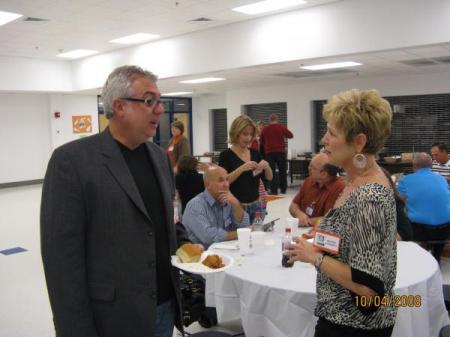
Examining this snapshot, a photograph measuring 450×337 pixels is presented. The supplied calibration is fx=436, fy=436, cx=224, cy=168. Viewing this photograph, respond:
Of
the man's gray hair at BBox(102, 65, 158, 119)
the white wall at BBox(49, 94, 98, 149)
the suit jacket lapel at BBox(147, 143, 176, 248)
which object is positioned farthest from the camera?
the white wall at BBox(49, 94, 98, 149)

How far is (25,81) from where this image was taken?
11039 millimetres

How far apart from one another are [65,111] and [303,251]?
1284 cm

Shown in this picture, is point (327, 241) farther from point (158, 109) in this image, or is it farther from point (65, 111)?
point (65, 111)

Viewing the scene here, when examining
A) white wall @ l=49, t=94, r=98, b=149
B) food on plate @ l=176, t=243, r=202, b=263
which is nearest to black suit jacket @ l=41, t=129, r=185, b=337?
food on plate @ l=176, t=243, r=202, b=263

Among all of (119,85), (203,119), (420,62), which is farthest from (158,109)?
(203,119)

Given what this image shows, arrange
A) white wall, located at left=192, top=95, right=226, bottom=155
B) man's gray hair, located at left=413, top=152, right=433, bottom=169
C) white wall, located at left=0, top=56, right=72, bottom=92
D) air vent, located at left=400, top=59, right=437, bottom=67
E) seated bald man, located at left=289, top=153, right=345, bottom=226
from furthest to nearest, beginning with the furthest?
white wall, located at left=192, top=95, right=226, bottom=155, white wall, located at left=0, top=56, right=72, bottom=92, air vent, located at left=400, top=59, right=437, bottom=67, man's gray hair, located at left=413, top=152, right=433, bottom=169, seated bald man, located at left=289, top=153, right=345, bottom=226

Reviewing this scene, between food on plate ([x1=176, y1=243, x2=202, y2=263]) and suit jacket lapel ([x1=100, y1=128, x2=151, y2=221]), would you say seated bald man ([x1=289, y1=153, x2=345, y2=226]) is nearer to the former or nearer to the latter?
food on plate ([x1=176, y1=243, x2=202, y2=263])

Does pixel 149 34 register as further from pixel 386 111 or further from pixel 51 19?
pixel 386 111

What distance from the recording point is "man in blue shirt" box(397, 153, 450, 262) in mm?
4328

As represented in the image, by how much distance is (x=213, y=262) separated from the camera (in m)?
1.94

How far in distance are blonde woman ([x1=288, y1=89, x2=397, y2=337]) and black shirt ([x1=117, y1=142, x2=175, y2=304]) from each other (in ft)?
1.60

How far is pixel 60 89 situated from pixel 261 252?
421 inches

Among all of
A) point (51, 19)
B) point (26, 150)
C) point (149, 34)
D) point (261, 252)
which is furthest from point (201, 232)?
point (26, 150)

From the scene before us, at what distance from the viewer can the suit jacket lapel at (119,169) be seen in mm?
1450
